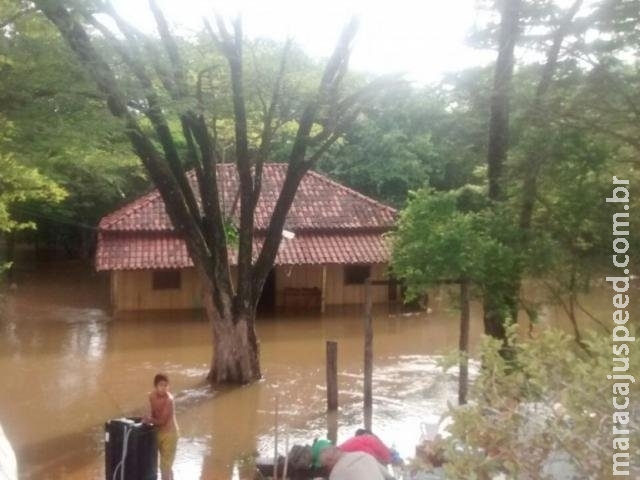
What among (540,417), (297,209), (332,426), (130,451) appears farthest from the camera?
(297,209)

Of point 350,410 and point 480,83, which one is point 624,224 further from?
point 350,410

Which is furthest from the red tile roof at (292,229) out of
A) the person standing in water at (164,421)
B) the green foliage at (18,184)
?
the person standing in water at (164,421)

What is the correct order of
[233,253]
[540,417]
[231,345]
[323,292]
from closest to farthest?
[540,417]
[231,345]
[233,253]
[323,292]

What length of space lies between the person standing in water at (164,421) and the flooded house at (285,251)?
462 inches

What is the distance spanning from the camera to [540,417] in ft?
12.9

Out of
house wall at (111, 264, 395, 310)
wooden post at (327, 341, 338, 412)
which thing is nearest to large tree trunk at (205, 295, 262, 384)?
wooden post at (327, 341, 338, 412)

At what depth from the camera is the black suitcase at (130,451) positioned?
8.62 meters

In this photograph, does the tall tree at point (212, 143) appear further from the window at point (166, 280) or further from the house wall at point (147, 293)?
the window at point (166, 280)

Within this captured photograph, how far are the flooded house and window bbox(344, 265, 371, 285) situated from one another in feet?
0.10

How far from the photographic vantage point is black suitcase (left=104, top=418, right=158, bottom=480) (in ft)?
28.3

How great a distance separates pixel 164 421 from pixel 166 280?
13.5 m

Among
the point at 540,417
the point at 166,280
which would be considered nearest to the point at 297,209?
the point at 166,280

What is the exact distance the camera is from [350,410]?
527 inches

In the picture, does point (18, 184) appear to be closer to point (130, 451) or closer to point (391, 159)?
point (130, 451)
